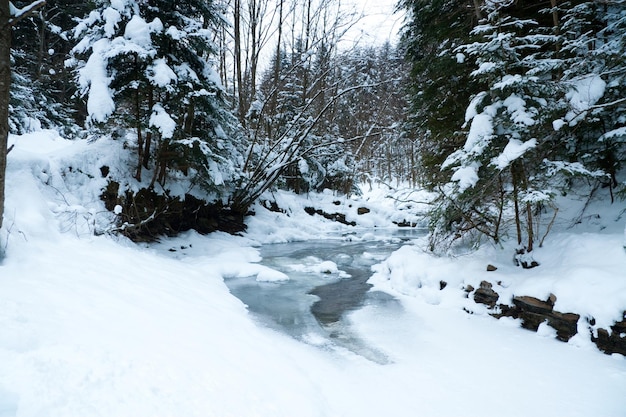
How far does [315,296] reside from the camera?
21.0 ft

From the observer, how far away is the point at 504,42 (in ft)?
16.2

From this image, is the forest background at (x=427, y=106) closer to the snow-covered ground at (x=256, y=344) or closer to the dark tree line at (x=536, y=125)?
the dark tree line at (x=536, y=125)

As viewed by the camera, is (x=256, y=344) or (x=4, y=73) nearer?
(x=4, y=73)

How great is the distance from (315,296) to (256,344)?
114 inches

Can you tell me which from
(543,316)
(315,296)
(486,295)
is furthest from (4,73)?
(543,316)

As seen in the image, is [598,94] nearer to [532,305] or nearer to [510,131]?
[510,131]

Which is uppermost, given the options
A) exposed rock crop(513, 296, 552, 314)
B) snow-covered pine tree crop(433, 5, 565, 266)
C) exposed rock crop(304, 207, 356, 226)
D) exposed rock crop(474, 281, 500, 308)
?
snow-covered pine tree crop(433, 5, 565, 266)

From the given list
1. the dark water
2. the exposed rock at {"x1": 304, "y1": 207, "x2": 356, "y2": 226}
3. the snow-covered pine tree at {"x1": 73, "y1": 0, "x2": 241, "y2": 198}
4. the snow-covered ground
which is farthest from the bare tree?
the exposed rock at {"x1": 304, "y1": 207, "x2": 356, "y2": 226}

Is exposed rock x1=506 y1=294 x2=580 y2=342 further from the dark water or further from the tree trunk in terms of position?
the tree trunk

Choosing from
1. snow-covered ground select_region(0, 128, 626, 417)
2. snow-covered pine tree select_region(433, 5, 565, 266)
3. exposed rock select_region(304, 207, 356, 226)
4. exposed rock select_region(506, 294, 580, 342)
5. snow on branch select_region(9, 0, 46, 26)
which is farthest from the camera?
exposed rock select_region(304, 207, 356, 226)

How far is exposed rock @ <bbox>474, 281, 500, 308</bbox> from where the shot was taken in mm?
4992

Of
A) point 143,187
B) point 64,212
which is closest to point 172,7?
point 143,187

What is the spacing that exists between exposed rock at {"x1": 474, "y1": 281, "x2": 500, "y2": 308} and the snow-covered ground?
0.58ft

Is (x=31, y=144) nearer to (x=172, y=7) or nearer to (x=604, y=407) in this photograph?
(x=172, y=7)
